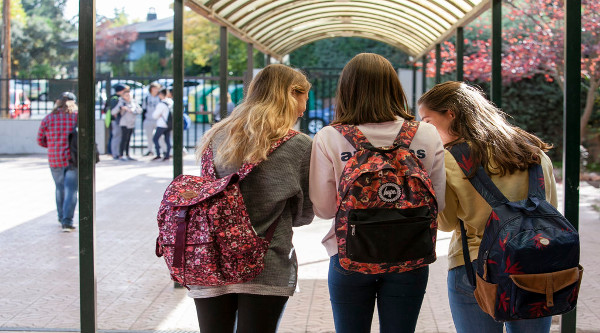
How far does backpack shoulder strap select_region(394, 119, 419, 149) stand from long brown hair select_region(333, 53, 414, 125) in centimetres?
7

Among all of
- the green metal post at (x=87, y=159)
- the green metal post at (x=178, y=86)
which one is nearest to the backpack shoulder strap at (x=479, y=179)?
the green metal post at (x=87, y=159)

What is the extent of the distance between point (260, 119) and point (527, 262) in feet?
3.76

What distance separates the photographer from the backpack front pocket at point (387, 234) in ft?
8.61

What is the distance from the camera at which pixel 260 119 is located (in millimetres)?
2930

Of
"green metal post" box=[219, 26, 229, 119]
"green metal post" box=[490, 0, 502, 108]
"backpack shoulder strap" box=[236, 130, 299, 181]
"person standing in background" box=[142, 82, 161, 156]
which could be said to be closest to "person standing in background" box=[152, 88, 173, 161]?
"person standing in background" box=[142, 82, 161, 156]

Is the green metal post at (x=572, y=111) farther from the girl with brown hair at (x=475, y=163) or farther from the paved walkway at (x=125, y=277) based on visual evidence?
the girl with brown hair at (x=475, y=163)

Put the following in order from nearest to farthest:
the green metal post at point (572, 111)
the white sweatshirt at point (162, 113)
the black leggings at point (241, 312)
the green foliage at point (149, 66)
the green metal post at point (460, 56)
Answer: the black leggings at point (241, 312)
the green metal post at point (572, 111)
the green metal post at point (460, 56)
the white sweatshirt at point (162, 113)
the green foliage at point (149, 66)

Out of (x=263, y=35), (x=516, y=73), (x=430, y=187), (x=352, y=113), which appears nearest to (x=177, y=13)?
(x=352, y=113)

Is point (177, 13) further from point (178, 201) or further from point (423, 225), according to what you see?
point (423, 225)

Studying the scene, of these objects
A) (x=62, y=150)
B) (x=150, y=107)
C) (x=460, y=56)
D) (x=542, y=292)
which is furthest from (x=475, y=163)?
(x=150, y=107)

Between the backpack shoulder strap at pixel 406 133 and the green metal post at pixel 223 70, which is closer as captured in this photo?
the backpack shoulder strap at pixel 406 133

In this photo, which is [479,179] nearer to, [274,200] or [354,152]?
[354,152]

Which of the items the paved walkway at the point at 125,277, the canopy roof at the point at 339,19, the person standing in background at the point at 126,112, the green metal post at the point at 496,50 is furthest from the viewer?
the person standing in background at the point at 126,112

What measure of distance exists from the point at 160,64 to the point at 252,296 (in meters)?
39.2
